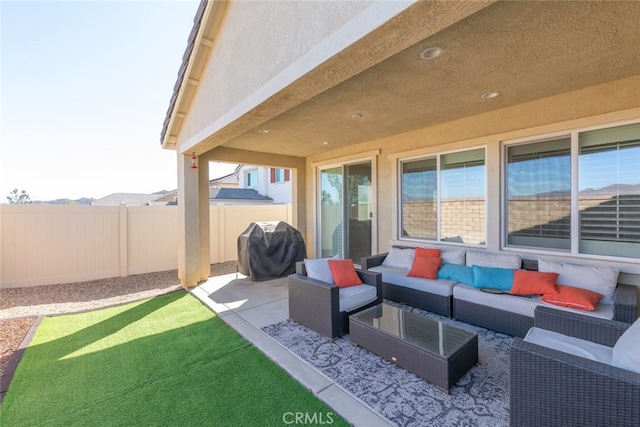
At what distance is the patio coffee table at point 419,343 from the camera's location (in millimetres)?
2367

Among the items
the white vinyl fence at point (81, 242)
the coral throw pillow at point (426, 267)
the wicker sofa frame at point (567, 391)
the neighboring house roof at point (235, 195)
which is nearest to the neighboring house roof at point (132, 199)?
the neighboring house roof at point (235, 195)

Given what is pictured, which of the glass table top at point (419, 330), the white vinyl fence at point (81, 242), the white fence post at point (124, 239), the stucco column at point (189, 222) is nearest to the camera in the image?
the glass table top at point (419, 330)

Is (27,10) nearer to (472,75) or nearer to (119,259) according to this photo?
(119,259)

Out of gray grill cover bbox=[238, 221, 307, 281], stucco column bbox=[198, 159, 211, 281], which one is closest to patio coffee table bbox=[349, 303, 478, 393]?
gray grill cover bbox=[238, 221, 307, 281]

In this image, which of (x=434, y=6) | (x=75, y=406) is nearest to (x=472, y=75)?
(x=434, y=6)

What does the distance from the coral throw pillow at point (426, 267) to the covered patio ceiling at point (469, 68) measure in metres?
2.38

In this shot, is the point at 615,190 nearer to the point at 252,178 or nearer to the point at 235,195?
the point at 235,195

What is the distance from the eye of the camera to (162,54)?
6.57m

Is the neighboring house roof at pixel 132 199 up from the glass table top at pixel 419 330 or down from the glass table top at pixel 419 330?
up

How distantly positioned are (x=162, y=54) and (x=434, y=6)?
7.08 m

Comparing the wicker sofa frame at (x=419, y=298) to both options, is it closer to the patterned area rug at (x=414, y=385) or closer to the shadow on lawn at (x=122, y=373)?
the patterned area rug at (x=414, y=385)

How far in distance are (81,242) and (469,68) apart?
7819 mm

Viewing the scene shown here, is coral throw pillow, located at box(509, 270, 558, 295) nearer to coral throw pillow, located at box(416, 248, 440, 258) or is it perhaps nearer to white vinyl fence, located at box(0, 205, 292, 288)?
coral throw pillow, located at box(416, 248, 440, 258)

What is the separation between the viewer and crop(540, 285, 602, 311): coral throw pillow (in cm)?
297
